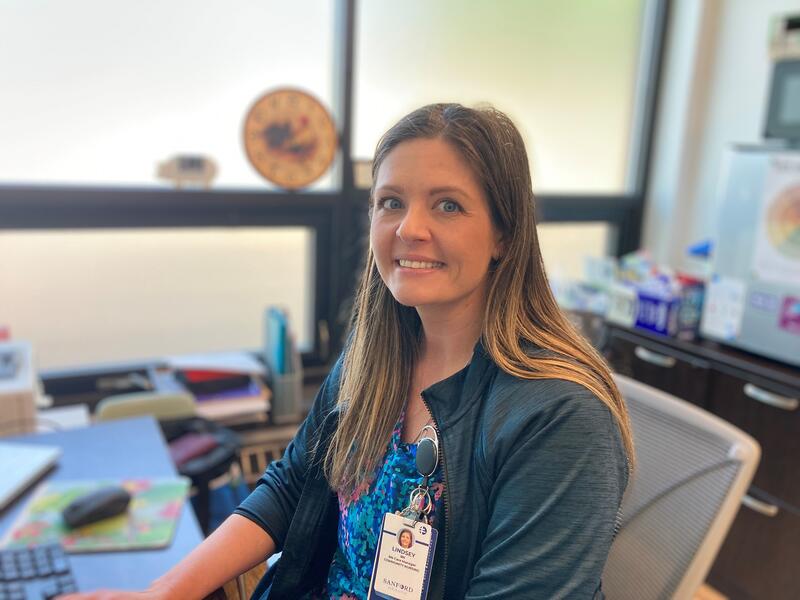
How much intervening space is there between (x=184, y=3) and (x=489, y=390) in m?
1.78

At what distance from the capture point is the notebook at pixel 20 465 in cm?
128

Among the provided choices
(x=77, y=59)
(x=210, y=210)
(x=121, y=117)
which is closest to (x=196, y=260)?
(x=210, y=210)

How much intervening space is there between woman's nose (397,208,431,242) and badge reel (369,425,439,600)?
A: 28cm

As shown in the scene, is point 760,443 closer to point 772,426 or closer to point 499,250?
point 772,426

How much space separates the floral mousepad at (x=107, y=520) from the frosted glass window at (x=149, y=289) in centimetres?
94

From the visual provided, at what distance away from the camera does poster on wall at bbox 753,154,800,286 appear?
2.04m

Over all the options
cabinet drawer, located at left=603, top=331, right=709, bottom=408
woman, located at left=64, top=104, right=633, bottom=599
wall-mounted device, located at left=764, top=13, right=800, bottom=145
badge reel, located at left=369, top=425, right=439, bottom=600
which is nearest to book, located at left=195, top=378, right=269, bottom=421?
woman, located at left=64, top=104, right=633, bottom=599

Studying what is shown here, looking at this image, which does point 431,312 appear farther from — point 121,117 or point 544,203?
point 544,203

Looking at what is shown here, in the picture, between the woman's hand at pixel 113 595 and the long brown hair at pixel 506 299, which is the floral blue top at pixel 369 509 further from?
the woman's hand at pixel 113 595

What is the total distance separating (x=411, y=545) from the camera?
951 millimetres

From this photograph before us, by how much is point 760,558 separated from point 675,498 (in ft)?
4.42

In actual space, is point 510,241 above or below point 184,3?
below

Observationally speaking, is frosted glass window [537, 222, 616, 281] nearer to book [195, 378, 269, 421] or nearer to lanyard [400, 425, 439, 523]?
book [195, 378, 269, 421]

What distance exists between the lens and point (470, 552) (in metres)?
0.92
